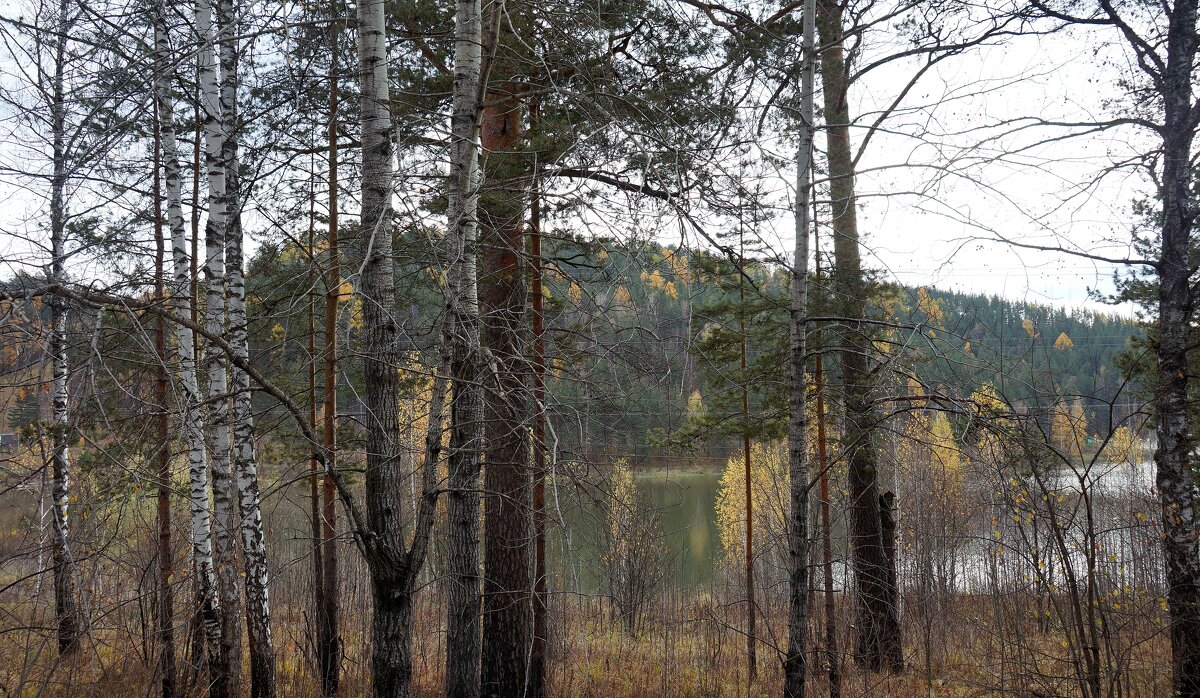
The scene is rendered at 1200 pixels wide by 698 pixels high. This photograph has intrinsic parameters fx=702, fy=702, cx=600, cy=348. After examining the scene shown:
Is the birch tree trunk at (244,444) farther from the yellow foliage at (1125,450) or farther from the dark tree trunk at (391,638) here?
the yellow foliage at (1125,450)

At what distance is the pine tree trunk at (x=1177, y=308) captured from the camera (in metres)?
6.01

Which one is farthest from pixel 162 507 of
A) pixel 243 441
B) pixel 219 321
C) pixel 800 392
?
pixel 800 392

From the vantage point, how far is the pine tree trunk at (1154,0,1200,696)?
6008mm

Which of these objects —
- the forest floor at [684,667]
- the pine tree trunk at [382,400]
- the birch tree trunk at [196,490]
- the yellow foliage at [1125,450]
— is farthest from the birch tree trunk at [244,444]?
the yellow foliage at [1125,450]

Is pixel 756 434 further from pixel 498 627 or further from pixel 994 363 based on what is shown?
Result: pixel 994 363

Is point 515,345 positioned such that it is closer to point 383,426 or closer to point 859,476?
point 383,426

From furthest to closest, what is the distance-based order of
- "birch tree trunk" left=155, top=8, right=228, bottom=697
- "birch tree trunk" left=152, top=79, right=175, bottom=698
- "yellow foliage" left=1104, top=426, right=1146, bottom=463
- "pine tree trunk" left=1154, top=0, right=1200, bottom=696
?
"pine tree trunk" left=1154, top=0, right=1200, bottom=696 < "birch tree trunk" left=155, top=8, right=228, bottom=697 < "yellow foliage" left=1104, top=426, right=1146, bottom=463 < "birch tree trunk" left=152, top=79, right=175, bottom=698

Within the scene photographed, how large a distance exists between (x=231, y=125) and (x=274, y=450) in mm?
7173

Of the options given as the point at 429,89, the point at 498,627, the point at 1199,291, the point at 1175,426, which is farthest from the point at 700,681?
the point at 429,89

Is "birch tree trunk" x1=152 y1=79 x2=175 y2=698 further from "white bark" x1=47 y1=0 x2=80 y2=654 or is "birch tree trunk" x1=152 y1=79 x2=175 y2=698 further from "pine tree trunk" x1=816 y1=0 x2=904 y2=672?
"pine tree trunk" x1=816 y1=0 x2=904 y2=672

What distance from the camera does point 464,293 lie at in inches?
138

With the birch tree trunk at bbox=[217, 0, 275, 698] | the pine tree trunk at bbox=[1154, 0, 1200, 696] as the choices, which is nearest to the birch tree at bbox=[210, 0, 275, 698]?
the birch tree trunk at bbox=[217, 0, 275, 698]

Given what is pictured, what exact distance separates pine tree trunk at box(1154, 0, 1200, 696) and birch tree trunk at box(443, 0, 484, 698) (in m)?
5.88

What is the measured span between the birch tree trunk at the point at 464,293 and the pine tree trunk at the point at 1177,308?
19.3ft
